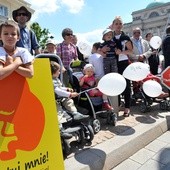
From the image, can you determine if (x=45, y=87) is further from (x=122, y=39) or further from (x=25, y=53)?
(x=122, y=39)

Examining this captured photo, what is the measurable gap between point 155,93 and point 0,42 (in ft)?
9.56

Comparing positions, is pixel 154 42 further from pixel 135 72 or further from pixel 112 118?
pixel 112 118

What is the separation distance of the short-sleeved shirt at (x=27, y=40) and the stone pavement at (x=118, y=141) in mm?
1591

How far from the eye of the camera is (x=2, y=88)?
1.98 metres

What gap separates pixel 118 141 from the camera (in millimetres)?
3664

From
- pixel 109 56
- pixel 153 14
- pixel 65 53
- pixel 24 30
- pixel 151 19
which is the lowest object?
pixel 109 56

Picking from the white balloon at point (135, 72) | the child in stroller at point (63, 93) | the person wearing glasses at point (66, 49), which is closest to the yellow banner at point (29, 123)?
the child in stroller at point (63, 93)

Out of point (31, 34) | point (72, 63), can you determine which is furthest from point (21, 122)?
point (72, 63)

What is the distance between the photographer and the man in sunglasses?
409 centimetres

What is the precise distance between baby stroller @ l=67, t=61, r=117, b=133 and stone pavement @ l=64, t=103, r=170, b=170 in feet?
0.40

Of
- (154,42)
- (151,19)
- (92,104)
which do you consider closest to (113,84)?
(92,104)

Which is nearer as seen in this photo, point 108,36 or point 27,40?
point 27,40

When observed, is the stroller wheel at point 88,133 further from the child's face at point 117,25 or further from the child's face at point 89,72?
the child's face at point 117,25

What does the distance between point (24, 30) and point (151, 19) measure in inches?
2795
